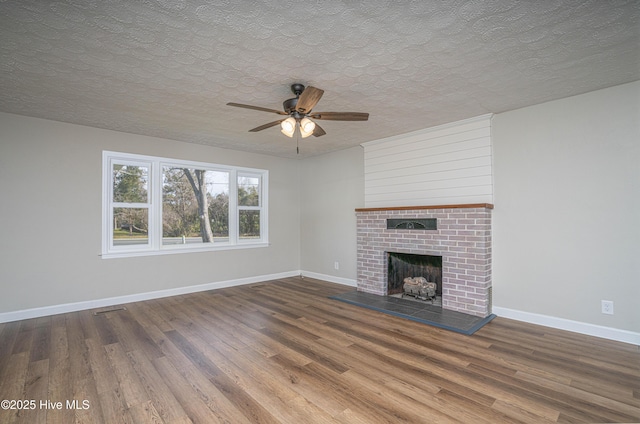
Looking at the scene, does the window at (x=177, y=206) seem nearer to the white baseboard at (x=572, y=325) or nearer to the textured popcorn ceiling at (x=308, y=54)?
the textured popcorn ceiling at (x=308, y=54)

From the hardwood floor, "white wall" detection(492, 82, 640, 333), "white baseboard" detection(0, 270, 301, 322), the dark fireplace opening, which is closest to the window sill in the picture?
"white baseboard" detection(0, 270, 301, 322)

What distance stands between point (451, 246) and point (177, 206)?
14.6 feet

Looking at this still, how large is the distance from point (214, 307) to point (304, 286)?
1762mm

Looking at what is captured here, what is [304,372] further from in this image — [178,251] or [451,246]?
[178,251]

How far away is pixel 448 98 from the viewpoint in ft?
10.9

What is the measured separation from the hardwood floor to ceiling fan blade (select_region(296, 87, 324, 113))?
2.31 metres

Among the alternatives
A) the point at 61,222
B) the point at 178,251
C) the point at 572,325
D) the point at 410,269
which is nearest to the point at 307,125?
the point at 410,269

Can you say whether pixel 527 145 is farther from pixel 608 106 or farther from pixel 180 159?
pixel 180 159

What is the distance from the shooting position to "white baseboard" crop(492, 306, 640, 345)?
2959mm

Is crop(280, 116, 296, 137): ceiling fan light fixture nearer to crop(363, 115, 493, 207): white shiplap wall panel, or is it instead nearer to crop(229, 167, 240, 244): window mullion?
crop(363, 115, 493, 207): white shiplap wall panel

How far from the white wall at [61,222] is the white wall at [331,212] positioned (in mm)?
2378

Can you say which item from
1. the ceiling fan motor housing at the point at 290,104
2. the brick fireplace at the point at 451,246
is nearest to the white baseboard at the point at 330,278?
the brick fireplace at the point at 451,246

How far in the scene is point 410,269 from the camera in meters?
4.82

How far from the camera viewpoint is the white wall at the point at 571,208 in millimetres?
2980
